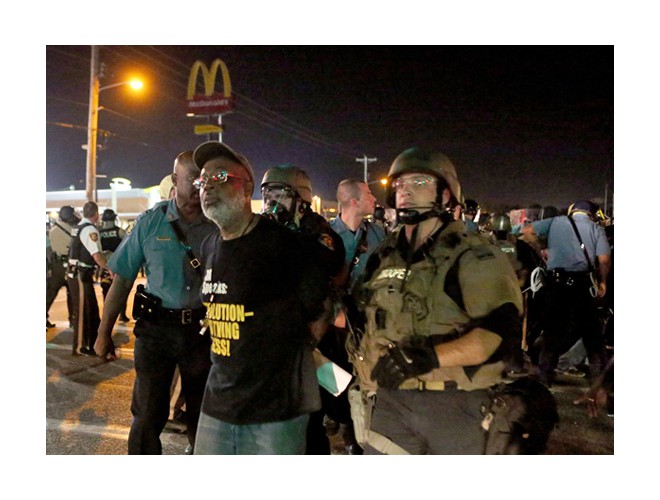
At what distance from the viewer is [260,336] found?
2561mm

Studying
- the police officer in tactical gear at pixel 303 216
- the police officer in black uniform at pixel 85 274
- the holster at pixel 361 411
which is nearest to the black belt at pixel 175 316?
the police officer in tactical gear at pixel 303 216

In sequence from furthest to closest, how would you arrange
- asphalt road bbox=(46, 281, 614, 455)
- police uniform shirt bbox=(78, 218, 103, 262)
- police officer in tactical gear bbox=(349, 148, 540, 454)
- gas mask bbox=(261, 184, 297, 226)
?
police uniform shirt bbox=(78, 218, 103, 262), asphalt road bbox=(46, 281, 614, 455), gas mask bbox=(261, 184, 297, 226), police officer in tactical gear bbox=(349, 148, 540, 454)

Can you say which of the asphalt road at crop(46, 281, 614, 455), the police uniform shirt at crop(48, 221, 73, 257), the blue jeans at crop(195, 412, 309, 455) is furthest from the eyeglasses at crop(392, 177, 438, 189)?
the police uniform shirt at crop(48, 221, 73, 257)

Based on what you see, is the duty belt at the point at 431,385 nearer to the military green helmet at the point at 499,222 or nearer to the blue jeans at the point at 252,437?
the blue jeans at the point at 252,437

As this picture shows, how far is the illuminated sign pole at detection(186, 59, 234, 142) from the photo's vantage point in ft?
14.9

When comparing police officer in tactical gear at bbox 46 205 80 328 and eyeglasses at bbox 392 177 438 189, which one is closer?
eyeglasses at bbox 392 177 438 189

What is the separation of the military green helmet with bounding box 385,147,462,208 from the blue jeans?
116cm

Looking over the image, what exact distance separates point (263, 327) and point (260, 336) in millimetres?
42

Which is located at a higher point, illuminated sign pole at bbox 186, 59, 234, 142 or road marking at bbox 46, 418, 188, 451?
illuminated sign pole at bbox 186, 59, 234, 142

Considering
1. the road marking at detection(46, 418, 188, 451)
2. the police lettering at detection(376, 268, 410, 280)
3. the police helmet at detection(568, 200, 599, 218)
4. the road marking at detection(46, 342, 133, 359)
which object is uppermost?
the police helmet at detection(568, 200, 599, 218)

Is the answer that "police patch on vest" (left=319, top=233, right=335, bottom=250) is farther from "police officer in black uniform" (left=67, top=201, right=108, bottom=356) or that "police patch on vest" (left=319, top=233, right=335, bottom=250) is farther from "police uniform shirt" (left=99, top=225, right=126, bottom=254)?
"police uniform shirt" (left=99, top=225, right=126, bottom=254)

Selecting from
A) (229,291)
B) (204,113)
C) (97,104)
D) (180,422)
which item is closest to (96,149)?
(97,104)

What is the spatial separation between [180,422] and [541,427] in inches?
113

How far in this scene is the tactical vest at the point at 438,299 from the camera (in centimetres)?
235
